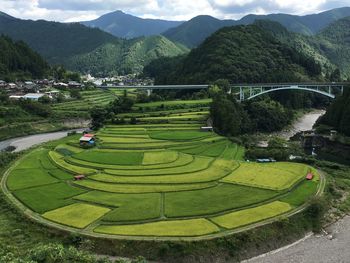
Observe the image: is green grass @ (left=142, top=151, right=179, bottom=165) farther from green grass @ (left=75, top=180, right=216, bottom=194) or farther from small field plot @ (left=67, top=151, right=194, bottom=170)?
green grass @ (left=75, top=180, right=216, bottom=194)

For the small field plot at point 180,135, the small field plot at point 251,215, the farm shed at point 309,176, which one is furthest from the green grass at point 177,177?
the small field plot at point 180,135

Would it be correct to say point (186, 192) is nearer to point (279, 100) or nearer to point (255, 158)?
point (255, 158)

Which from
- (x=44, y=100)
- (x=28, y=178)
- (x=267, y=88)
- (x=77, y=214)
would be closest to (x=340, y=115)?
(x=267, y=88)

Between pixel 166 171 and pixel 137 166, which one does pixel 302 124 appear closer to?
pixel 137 166

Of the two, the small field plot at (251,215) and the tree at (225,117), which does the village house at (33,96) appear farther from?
the small field plot at (251,215)

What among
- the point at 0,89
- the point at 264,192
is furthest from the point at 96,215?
the point at 0,89

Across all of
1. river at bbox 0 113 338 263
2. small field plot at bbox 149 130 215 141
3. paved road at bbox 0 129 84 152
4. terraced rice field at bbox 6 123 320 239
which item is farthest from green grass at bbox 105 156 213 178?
paved road at bbox 0 129 84 152
